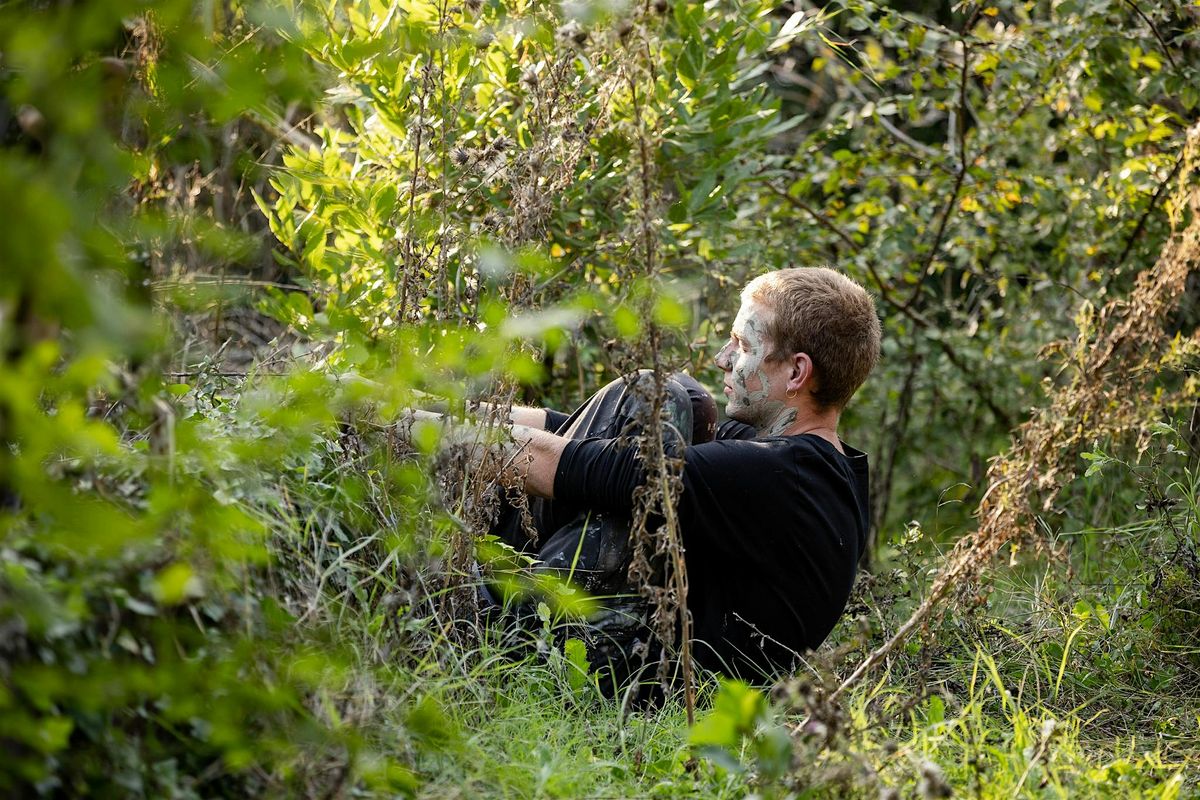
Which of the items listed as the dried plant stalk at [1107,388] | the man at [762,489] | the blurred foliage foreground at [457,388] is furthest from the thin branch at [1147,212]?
the man at [762,489]

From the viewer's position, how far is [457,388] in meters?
2.18

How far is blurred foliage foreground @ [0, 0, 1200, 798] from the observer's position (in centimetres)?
165

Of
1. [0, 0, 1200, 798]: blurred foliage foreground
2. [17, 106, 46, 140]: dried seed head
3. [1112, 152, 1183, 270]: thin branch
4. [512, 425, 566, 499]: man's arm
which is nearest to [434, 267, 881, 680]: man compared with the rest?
[512, 425, 566, 499]: man's arm

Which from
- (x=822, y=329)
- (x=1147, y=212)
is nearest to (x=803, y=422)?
(x=822, y=329)

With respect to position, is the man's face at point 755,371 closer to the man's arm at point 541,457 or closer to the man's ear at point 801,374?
the man's ear at point 801,374

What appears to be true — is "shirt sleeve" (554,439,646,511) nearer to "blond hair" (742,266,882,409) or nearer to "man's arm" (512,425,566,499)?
"man's arm" (512,425,566,499)

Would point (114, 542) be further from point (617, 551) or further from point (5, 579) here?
point (617, 551)

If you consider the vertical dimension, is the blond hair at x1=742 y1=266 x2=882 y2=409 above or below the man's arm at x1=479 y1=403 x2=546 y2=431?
above

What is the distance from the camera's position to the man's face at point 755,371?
3.49m

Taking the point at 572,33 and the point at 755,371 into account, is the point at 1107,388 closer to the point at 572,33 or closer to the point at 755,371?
the point at 755,371

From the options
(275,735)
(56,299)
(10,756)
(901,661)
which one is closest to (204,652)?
(275,735)

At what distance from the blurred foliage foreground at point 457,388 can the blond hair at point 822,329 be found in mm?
337

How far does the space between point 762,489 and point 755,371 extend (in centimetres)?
49

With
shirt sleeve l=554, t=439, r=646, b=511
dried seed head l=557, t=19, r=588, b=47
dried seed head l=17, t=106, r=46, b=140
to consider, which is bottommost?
shirt sleeve l=554, t=439, r=646, b=511
